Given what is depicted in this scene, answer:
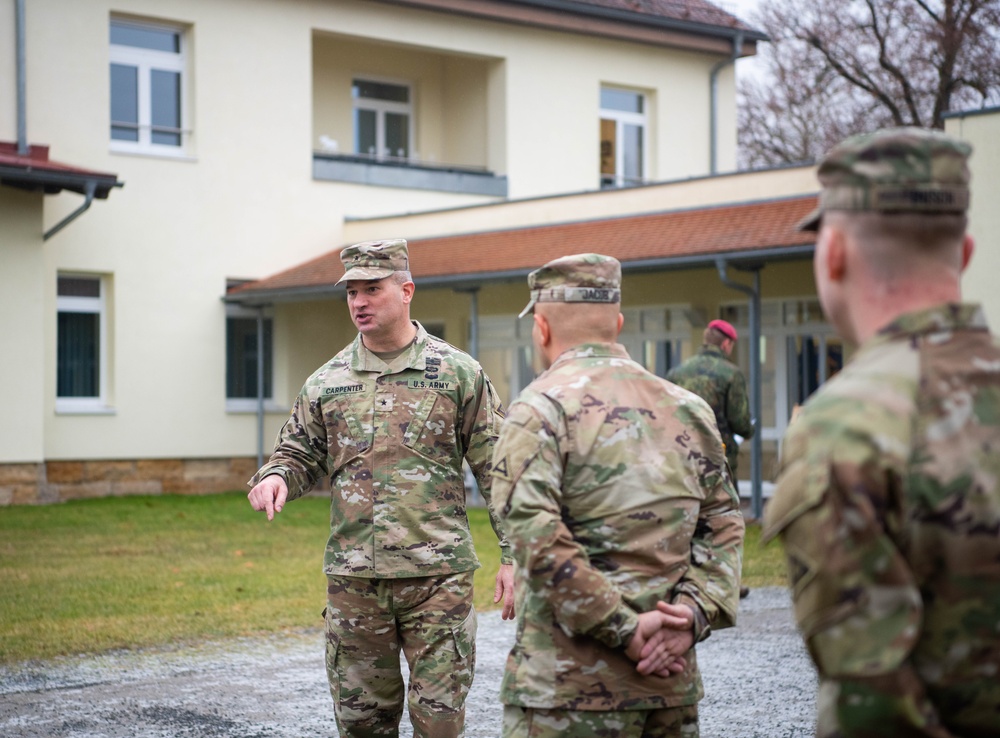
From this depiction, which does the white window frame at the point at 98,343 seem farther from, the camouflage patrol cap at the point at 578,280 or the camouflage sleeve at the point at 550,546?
the camouflage sleeve at the point at 550,546

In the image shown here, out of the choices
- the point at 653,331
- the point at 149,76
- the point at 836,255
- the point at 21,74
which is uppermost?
the point at 149,76

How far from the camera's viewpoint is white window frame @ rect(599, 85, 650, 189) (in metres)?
25.6

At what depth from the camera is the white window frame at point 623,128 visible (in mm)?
25562

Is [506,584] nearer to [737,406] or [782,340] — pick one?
[737,406]

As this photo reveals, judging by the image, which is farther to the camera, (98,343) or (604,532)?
(98,343)

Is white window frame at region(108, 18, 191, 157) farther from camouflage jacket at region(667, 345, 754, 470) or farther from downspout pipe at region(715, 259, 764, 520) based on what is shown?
camouflage jacket at region(667, 345, 754, 470)

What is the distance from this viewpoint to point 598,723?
3.25 meters

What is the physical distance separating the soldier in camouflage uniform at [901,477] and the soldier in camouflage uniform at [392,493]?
2435mm

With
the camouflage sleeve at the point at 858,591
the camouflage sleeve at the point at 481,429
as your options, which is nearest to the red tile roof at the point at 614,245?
the camouflage sleeve at the point at 481,429

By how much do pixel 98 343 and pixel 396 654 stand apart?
649 inches

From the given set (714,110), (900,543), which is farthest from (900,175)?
(714,110)

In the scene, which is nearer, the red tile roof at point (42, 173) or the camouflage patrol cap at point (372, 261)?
the camouflage patrol cap at point (372, 261)

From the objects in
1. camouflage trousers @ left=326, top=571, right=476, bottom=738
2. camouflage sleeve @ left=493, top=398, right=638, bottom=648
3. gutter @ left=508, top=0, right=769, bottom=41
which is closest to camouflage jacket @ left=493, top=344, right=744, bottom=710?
camouflage sleeve @ left=493, top=398, right=638, bottom=648

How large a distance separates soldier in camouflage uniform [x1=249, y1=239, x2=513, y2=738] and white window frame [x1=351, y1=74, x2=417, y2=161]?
62.1 feet
